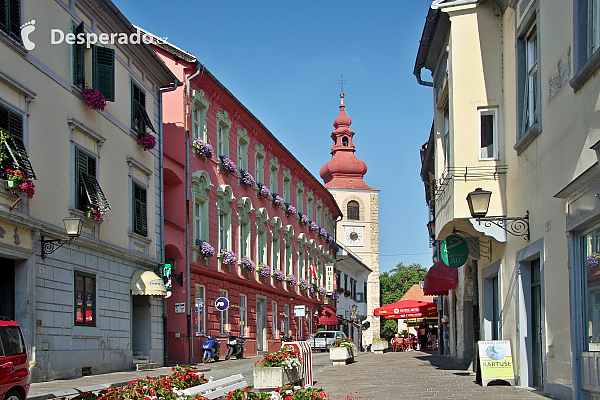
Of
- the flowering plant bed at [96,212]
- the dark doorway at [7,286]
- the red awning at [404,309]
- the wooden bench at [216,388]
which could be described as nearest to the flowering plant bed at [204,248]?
the flowering plant bed at [96,212]

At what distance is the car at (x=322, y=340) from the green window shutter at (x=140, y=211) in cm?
2233

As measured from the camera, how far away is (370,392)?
49.5 feet

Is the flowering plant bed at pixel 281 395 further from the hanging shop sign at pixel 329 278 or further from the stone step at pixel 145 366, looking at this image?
the hanging shop sign at pixel 329 278

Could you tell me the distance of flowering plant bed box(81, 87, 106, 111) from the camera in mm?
20312

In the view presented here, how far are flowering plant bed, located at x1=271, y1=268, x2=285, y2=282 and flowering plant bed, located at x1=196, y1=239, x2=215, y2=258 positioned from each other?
10.4 meters

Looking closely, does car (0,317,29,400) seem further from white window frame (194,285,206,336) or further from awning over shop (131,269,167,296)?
white window frame (194,285,206,336)

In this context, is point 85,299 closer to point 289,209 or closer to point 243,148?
point 243,148

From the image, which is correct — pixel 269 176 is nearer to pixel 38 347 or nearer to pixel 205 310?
pixel 205 310

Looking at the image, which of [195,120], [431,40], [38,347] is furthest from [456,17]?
[195,120]

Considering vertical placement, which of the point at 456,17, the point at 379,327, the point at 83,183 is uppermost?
the point at 456,17

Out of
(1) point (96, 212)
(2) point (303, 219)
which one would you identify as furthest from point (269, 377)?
(2) point (303, 219)

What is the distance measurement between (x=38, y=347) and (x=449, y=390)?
28.4 ft

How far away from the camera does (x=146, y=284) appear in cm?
2372

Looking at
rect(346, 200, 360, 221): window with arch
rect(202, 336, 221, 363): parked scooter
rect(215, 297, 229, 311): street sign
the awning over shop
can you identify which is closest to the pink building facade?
rect(202, 336, 221, 363): parked scooter
